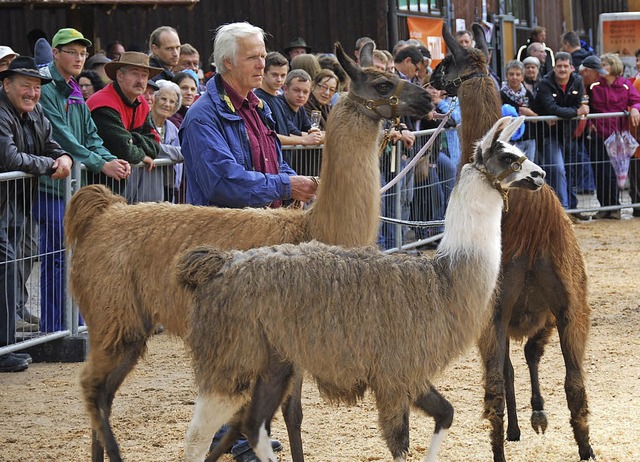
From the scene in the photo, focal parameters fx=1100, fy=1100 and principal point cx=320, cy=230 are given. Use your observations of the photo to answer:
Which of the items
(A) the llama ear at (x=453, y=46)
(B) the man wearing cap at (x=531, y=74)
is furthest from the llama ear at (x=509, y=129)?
(B) the man wearing cap at (x=531, y=74)

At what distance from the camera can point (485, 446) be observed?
19.3 ft

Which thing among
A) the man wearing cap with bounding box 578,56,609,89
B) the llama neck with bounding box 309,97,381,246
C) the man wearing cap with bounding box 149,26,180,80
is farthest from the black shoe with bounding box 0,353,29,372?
the man wearing cap with bounding box 578,56,609,89

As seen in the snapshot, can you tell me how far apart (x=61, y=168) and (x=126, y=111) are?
36.1 inches

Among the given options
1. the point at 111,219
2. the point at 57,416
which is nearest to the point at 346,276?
the point at 111,219

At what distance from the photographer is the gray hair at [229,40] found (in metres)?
5.59

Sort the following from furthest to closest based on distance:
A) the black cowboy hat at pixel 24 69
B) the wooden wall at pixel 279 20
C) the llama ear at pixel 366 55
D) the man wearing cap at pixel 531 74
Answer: the wooden wall at pixel 279 20, the man wearing cap at pixel 531 74, the black cowboy hat at pixel 24 69, the llama ear at pixel 366 55

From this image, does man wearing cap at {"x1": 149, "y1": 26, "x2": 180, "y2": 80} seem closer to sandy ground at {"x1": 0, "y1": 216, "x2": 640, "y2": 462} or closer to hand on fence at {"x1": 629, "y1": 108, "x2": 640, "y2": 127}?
sandy ground at {"x1": 0, "y1": 216, "x2": 640, "y2": 462}

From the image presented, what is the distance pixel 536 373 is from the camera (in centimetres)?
635

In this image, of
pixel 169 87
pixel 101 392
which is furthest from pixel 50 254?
pixel 101 392

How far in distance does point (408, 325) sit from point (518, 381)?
2.82 metres

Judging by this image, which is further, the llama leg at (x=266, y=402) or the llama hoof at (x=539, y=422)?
the llama hoof at (x=539, y=422)

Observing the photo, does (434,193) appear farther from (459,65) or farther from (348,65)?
(348,65)

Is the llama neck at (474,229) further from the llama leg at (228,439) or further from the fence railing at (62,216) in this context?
the fence railing at (62,216)

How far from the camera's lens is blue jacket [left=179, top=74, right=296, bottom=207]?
550 cm
